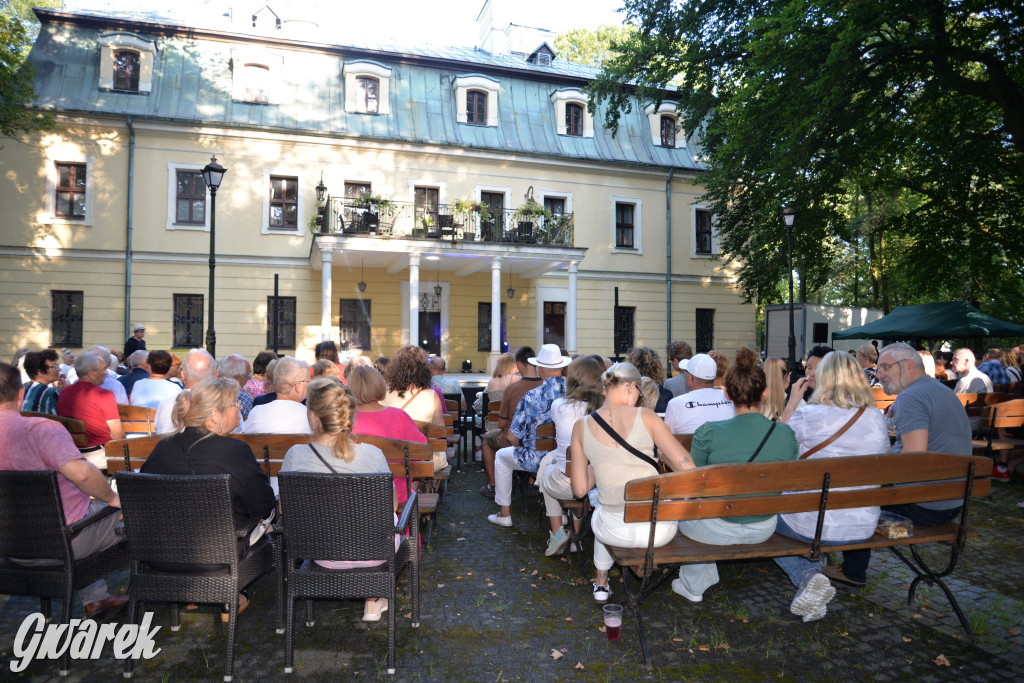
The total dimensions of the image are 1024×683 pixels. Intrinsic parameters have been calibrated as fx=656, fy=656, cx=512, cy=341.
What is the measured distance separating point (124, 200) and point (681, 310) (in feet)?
65.6

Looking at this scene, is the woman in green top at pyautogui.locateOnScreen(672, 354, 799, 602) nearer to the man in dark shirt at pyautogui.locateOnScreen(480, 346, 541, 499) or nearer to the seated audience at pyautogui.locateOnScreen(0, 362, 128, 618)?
the man in dark shirt at pyautogui.locateOnScreen(480, 346, 541, 499)

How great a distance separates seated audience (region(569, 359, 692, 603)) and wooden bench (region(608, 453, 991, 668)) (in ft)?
0.35

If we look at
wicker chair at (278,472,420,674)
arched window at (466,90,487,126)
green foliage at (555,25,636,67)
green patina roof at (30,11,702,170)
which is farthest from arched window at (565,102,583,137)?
wicker chair at (278,472,420,674)

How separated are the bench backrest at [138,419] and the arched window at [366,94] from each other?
1828 cm

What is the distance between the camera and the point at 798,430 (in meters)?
4.43

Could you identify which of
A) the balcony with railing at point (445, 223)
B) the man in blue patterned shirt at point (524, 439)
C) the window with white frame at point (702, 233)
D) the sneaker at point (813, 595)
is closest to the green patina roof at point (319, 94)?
the window with white frame at point (702, 233)

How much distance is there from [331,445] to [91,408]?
11.5 feet

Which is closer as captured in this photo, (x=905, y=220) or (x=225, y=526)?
(x=225, y=526)

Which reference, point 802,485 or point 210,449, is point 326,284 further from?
point 802,485

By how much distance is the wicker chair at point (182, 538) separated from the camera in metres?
3.30

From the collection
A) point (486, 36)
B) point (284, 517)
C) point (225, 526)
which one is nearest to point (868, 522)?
point (284, 517)

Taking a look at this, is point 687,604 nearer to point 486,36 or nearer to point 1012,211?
point 1012,211

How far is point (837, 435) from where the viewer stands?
426 centimetres

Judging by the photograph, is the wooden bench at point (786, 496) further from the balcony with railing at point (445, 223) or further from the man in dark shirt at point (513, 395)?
the balcony with railing at point (445, 223)
